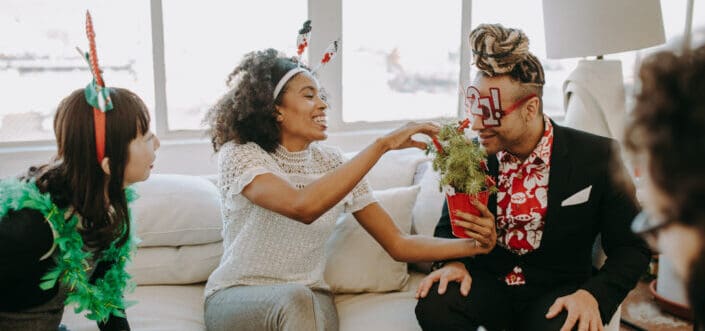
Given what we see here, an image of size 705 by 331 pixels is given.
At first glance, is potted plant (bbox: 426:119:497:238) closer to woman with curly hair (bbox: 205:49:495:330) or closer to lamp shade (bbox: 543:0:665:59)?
woman with curly hair (bbox: 205:49:495:330)

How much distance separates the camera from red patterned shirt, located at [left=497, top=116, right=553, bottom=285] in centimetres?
187

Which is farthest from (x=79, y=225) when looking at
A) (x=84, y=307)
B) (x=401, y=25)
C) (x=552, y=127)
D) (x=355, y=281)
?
(x=401, y=25)

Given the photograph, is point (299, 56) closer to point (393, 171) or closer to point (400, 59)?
point (393, 171)

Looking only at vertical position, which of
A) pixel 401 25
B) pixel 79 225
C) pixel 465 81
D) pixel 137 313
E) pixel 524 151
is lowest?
pixel 137 313

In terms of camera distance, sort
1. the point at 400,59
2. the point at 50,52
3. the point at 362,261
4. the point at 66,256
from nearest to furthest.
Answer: the point at 66,256 → the point at 362,261 → the point at 50,52 → the point at 400,59

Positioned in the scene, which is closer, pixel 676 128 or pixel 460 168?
pixel 676 128

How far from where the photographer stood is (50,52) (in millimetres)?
2645

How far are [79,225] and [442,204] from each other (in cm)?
123

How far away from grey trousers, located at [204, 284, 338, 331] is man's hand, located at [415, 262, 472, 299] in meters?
0.30

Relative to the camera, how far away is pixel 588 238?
188 centimetres

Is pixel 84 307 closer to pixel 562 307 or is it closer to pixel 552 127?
pixel 562 307

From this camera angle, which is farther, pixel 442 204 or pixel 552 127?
pixel 442 204

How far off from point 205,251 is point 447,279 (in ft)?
3.07

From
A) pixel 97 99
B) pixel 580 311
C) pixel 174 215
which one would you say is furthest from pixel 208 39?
pixel 580 311
